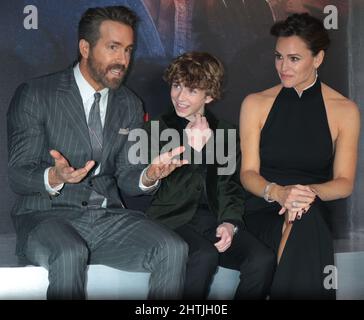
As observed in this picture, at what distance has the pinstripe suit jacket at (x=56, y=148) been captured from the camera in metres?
2.63

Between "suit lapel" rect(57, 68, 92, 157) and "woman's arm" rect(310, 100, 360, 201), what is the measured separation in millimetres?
1019

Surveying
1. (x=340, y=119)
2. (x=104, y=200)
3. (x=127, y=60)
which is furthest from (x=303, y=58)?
(x=104, y=200)

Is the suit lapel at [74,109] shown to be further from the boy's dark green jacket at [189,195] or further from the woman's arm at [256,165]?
the woman's arm at [256,165]

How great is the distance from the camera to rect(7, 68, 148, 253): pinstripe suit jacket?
8.64 ft

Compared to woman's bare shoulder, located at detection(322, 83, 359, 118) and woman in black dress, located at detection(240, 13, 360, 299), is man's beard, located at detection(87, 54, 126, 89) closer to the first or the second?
woman in black dress, located at detection(240, 13, 360, 299)

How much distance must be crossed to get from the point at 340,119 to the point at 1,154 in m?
1.48

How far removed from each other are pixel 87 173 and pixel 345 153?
112cm

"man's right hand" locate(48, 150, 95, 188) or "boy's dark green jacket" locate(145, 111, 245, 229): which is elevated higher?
"man's right hand" locate(48, 150, 95, 188)

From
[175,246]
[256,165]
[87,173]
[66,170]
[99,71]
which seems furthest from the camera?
[256,165]

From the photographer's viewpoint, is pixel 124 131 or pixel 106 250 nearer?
pixel 106 250

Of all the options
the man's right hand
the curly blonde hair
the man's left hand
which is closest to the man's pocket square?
the curly blonde hair

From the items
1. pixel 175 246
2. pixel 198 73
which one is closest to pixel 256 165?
pixel 198 73

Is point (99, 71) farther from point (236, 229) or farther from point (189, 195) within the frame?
point (236, 229)

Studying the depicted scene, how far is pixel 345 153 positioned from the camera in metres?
2.96
